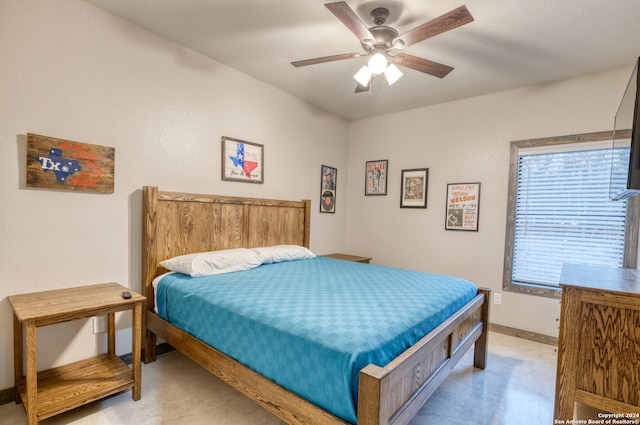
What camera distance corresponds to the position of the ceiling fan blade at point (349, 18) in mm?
1585

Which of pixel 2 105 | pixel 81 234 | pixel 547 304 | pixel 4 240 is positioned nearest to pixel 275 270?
pixel 81 234

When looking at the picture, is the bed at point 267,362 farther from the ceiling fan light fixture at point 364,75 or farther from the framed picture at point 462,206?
the ceiling fan light fixture at point 364,75

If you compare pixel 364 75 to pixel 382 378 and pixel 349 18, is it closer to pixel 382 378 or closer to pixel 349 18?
pixel 349 18

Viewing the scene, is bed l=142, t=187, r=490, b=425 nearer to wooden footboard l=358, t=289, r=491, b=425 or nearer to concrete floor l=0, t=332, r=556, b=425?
wooden footboard l=358, t=289, r=491, b=425

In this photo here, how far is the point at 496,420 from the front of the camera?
1888mm

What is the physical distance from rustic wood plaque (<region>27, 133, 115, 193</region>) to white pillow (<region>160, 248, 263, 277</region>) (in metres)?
0.74

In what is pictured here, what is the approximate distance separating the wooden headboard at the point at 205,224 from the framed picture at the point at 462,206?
1859 mm

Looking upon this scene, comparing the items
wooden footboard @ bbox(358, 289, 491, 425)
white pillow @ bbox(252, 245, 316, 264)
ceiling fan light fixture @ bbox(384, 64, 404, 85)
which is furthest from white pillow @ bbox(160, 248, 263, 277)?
ceiling fan light fixture @ bbox(384, 64, 404, 85)

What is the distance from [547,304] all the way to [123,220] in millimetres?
4050

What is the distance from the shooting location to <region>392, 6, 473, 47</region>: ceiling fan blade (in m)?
1.60

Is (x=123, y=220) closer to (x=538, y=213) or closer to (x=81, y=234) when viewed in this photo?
(x=81, y=234)

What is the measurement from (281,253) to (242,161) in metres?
1.07

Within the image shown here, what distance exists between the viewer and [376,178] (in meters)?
4.41

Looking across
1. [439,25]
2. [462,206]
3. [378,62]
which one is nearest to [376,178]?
[462,206]
